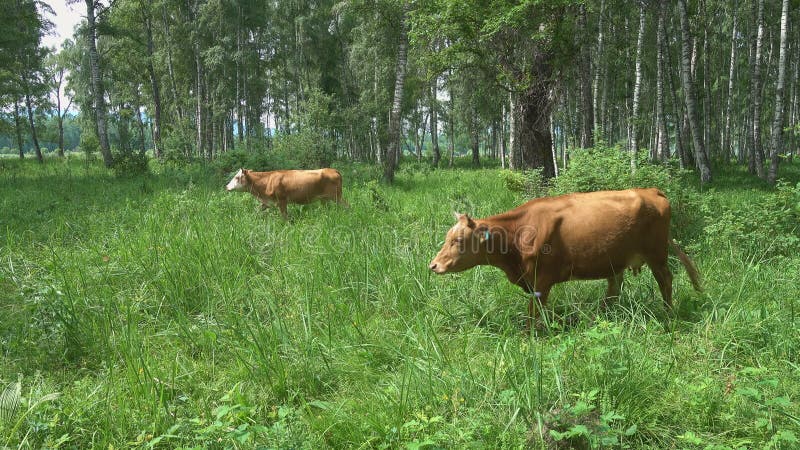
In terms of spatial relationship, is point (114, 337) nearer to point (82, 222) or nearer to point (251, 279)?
point (251, 279)

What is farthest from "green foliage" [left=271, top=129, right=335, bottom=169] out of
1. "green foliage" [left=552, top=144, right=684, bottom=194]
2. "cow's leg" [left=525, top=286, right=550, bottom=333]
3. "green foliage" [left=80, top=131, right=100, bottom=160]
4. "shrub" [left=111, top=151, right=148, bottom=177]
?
"cow's leg" [left=525, top=286, right=550, bottom=333]

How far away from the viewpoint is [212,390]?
324cm

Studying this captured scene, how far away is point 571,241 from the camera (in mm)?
3957

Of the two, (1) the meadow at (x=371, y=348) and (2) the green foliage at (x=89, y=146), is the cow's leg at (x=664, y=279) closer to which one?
(1) the meadow at (x=371, y=348)

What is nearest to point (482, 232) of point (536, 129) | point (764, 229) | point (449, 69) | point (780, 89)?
point (764, 229)

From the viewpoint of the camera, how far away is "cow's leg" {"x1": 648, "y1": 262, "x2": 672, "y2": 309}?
4074 mm

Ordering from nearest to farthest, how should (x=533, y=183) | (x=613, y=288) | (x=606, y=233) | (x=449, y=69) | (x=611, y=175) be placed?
(x=606, y=233) → (x=613, y=288) → (x=611, y=175) → (x=533, y=183) → (x=449, y=69)

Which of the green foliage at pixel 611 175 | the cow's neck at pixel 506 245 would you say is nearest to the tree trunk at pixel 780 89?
the green foliage at pixel 611 175

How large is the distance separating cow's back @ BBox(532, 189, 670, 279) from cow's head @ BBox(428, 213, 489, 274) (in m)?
0.55

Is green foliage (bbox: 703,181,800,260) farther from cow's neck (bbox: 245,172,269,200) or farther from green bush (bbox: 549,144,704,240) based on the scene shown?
cow's neck (bbox: 245,172,269,200)

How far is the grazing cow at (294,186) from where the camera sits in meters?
8.95

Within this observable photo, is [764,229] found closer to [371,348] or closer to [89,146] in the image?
Result: [371,348]

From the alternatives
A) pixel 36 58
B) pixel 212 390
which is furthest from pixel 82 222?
pixel 36 58

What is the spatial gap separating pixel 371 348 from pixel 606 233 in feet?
7.06
